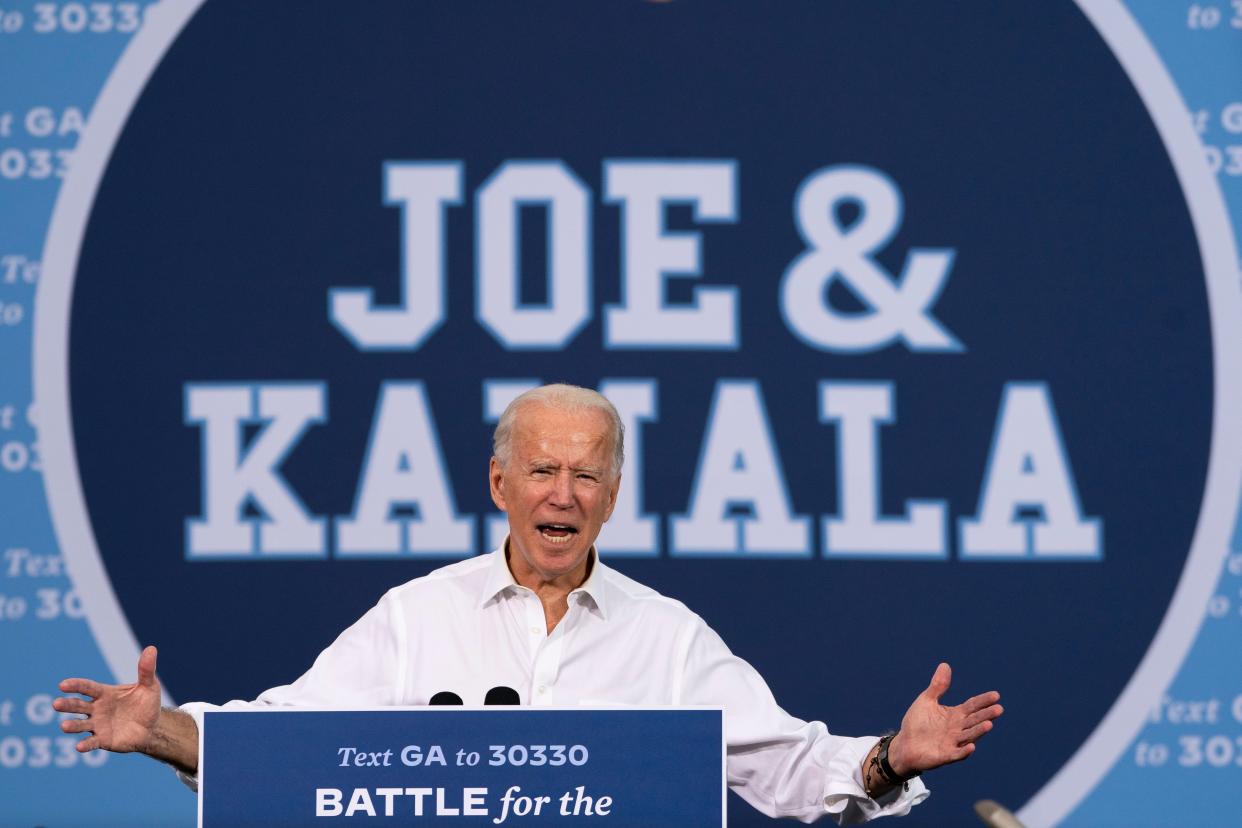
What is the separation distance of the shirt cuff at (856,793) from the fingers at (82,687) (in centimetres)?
118

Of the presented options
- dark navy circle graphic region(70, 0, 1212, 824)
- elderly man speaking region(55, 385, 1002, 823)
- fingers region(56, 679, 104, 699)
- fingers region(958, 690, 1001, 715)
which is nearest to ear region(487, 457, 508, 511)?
elderly man speaking region(55, 385, 1002, 823)

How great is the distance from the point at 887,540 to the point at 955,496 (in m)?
0.21

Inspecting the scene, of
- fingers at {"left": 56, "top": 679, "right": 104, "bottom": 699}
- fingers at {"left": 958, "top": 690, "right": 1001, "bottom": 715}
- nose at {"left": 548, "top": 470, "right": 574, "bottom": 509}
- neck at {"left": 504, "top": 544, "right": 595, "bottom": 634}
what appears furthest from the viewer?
neck at {"left": 504, "top": 544, "right": 595, "bottom": 634}

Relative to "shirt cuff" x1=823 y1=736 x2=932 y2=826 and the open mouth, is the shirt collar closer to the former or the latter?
the open mouth

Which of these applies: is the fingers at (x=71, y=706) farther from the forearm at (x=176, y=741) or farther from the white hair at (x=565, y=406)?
the white hair at (x=565, y=406)

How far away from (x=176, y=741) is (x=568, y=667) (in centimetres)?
69

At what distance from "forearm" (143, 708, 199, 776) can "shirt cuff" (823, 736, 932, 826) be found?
104cm

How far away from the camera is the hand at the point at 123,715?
7.39 feet

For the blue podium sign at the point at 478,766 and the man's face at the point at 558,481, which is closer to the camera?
the blue podium sign at the point at 478,766

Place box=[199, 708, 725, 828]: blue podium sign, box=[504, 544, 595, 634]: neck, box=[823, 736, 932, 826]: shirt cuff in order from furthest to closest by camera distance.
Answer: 1. box=[504, 544, 595, 634]: neck
2. box=[823, 736, 932, 826]: shirt cuff
3. box=[199, 708, 725, 828]: blue podium sign

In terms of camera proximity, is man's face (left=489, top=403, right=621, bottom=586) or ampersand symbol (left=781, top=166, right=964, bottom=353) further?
ampersand symbol (left=781, top=166, right=964, bottom=353)

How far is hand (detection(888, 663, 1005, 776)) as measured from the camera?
7.64 ft

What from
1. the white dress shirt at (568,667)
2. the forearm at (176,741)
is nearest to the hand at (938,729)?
the white dress shirt at (568,667)

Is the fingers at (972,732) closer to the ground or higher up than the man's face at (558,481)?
closer to the ground
